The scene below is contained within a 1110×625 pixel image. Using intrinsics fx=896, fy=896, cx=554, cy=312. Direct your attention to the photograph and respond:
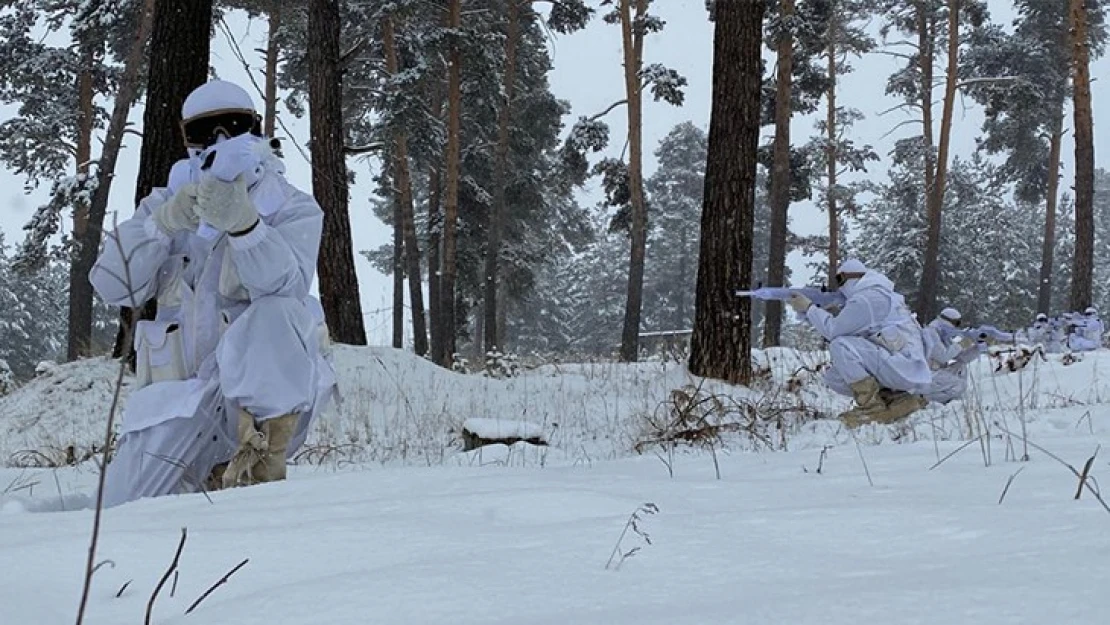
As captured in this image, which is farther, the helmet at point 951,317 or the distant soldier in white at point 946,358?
the helmet at point 951,317

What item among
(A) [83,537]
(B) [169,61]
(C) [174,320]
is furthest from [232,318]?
(B) [169,61]

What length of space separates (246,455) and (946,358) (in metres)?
6.00

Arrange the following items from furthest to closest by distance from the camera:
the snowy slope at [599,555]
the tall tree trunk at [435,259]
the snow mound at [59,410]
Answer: the tall tree trunk at [435,259] → the snow mound at [59,410] → the snowy slope at [599,555]

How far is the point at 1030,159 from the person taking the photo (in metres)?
27.0

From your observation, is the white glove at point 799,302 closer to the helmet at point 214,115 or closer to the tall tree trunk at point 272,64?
the helmet at point 214,115

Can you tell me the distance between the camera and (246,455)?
10.1 feet

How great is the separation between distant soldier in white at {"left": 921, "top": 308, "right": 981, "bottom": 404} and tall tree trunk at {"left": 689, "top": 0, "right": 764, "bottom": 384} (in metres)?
1.47

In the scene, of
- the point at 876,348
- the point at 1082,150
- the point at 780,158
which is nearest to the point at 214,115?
the point at 876,348

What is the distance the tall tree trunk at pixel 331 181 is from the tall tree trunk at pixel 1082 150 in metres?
14.1

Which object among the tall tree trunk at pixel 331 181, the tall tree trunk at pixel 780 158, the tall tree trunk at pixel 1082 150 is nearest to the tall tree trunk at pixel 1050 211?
the tall tree trunk at pixel 1082 150

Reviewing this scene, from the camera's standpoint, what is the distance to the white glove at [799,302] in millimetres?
6707

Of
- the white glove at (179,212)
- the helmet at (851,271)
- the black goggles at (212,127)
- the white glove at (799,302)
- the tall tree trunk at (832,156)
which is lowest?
the white glove at (799,302)

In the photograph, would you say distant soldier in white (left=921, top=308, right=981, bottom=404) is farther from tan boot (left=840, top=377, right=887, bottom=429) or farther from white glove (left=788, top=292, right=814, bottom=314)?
white glove (left=788, top=292, right=814, bottom=314)

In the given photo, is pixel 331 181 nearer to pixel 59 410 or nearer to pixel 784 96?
pixel 59 410
